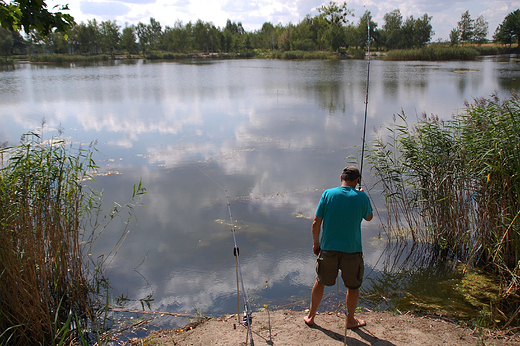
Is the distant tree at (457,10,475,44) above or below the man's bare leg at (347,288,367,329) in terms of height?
above

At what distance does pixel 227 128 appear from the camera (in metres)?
12.0

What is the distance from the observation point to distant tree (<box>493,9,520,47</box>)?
63.8 meters

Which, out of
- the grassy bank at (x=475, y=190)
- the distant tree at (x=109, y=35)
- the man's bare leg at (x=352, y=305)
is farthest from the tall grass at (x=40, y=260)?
the distant tree at (x=109, y=35)

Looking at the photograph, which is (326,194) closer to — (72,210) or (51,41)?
(72,210)

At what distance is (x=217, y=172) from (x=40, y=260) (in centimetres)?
488

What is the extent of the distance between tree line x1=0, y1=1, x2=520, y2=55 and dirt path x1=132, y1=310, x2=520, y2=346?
224 feet

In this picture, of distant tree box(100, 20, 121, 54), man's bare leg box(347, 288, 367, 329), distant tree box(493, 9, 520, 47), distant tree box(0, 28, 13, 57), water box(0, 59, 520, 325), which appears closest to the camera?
man's bare leg box(347, 288, 367, 329)

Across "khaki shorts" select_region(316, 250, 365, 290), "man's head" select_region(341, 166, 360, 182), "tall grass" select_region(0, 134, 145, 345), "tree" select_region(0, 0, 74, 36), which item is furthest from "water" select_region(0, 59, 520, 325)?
"tree" select_region(0, 0, 74, 36)

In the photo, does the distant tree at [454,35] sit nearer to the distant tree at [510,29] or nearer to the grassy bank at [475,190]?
the distant tree at [510,29]

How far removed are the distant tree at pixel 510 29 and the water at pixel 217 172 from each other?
194ft

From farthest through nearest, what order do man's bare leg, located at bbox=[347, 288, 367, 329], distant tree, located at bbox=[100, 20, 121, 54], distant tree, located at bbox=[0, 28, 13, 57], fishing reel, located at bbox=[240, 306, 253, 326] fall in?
1. distant tree, located at bbox=[100, 20, 121, 54]
2. distant tree, located at bbox=[0, 28, 13, 57]
3. man's bare leg, located at bbox=[347, 288, 367, 329]
4. fishing reel, located at bbox=[240, 306, 253, 326]

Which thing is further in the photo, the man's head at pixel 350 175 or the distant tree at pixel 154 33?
the distant tree at pixel 154 33

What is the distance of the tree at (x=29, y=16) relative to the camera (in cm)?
288

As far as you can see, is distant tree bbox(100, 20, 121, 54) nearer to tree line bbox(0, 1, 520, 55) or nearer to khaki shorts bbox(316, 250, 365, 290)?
tree line bbox(0, 1, 520, 55)
